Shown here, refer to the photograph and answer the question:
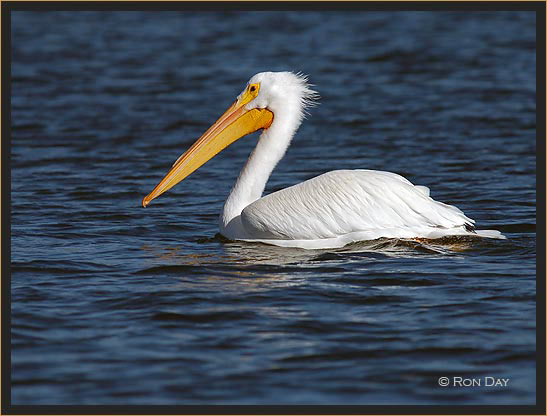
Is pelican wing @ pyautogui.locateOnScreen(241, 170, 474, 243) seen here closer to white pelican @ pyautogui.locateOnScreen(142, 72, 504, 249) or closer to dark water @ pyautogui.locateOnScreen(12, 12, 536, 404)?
white pelican @ pyautogui.locateOnScreen(142, 72, 504, 249)

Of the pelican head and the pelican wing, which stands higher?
the pelican head

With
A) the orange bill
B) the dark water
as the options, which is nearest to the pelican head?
the orange bill

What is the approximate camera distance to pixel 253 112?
8.45 m

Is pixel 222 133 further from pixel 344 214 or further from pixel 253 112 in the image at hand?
pixel 344 214

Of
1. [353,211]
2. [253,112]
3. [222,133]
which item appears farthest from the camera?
[222,133]

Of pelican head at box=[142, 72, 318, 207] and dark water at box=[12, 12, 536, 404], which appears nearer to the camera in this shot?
dark water at box=[12, 12, 536, 404]

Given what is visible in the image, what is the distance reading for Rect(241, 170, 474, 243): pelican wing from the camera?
24.4ft

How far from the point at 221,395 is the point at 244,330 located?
2.96 feet

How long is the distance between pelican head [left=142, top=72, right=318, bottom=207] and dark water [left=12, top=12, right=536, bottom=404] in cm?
51

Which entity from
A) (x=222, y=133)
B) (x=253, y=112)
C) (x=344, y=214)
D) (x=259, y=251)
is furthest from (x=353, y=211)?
(x=222, y=133)

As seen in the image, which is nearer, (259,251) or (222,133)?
(259,251)

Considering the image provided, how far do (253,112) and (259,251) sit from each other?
4.50 feet

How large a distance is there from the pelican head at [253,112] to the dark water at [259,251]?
51 cm

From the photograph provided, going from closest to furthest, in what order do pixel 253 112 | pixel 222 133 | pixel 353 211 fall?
pixel 353 211 < pixel 253 112 < pixel 222 133
